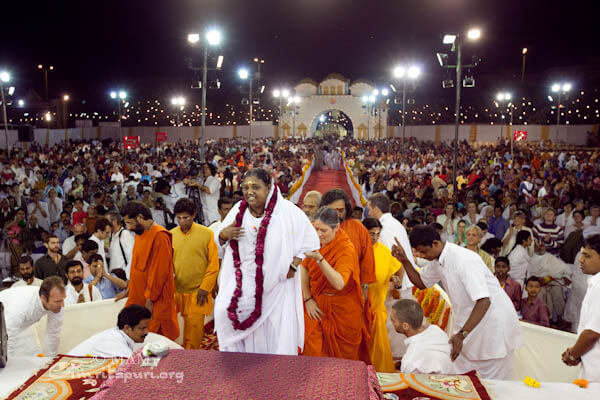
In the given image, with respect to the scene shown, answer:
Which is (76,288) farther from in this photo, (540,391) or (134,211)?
(540,391)

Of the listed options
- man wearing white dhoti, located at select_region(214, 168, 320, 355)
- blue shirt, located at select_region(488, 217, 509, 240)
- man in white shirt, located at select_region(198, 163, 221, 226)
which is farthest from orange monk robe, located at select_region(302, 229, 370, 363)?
man in white shirt, located at select_region(198, 163, 221, 226)

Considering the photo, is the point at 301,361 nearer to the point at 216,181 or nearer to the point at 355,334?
the point at 355,334

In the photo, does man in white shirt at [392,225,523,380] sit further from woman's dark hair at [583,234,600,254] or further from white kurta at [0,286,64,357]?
white kurta at [0,286,64,357]

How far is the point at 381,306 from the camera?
454cm

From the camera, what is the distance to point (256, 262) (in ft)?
9.98

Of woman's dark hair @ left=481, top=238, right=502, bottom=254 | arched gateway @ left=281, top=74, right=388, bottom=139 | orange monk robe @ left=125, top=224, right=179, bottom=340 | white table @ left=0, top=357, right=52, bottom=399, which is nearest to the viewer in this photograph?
white table @ left=0, top=357, right=52, bottom=399

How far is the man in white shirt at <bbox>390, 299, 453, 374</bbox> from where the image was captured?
3.22 meters

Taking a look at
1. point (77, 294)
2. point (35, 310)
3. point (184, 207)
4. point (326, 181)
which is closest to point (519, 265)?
point (184, 207)

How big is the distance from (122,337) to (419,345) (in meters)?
2.22

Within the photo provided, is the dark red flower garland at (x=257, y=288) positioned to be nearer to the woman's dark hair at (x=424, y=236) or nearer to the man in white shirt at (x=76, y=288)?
the woman's dark hair at (x=424, y=236)

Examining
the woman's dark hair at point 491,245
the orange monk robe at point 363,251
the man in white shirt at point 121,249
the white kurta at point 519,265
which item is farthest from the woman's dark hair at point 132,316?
the white kurta at point 519,265

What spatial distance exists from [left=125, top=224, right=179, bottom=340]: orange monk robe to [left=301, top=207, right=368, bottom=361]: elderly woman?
1.28 metres

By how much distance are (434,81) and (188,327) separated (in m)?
55.1

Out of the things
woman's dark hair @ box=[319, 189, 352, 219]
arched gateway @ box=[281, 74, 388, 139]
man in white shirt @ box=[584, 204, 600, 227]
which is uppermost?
arched gateway @ box=[281, 74, 388, 139]
